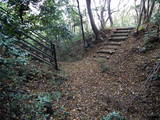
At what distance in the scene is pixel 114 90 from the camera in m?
4.33

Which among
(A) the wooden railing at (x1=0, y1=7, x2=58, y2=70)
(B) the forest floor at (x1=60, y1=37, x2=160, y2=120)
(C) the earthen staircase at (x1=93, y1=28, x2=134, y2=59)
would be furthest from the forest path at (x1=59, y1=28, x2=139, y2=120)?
(C) the earthen staircase at (x1=93, y1=28, x2=134, y2=59)

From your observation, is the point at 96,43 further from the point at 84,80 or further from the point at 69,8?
the point at 84,80

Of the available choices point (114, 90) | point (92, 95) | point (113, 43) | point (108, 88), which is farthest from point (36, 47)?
point (113, 43)

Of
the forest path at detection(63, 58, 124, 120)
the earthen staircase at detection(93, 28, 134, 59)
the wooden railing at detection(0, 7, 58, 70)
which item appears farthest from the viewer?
the earthen staircase at detection(93, 28, 134, 59)

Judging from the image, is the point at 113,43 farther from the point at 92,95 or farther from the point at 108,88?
the point at 92,95

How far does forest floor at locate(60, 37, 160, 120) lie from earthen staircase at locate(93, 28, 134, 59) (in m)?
1.19

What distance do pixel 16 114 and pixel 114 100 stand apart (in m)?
2.65

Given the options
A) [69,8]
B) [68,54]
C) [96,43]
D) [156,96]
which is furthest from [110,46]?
[156,96]

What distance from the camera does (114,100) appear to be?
3766 millimetres

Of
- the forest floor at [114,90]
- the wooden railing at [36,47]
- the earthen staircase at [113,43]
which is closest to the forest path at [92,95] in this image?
the forest floor at [114,90]

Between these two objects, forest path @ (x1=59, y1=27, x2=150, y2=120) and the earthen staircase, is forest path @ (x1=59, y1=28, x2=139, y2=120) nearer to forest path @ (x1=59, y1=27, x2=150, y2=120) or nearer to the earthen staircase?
forest path @ (x1=59, y1=27, x2=150, y2=120)

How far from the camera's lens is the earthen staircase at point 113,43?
801cm

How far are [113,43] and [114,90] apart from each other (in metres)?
5.03

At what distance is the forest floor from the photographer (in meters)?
3.26
